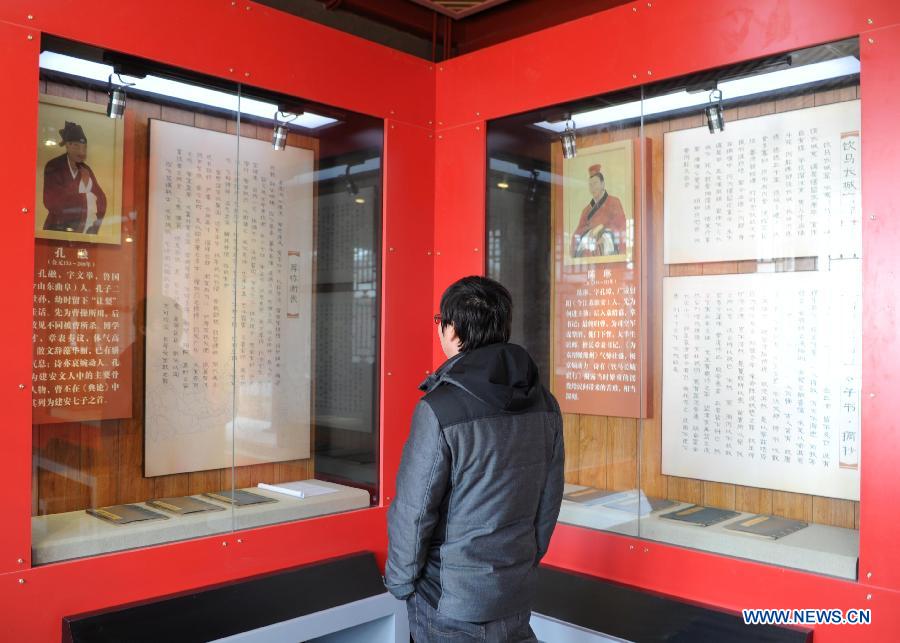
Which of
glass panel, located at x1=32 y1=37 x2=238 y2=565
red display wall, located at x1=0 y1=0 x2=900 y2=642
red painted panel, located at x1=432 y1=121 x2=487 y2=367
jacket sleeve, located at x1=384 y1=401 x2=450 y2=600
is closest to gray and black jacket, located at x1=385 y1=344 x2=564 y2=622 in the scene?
jacket sleeve, located at x1=384 y1=401 x2=450 y2=600

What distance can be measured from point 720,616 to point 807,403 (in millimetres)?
725

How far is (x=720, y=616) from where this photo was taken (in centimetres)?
242

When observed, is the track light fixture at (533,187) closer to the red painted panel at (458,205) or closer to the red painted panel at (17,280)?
the red painted panel at (458,205)

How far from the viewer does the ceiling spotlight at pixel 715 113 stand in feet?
8.66

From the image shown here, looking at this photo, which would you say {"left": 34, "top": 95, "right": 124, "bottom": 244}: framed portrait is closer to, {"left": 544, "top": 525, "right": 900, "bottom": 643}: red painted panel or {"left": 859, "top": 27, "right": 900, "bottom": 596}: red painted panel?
{"left": 544, "top": 525, "right": 900, "bottom": 643}: red painted panel

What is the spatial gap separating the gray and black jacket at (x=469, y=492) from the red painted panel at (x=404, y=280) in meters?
1.35

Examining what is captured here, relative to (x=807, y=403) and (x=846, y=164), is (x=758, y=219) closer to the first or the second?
(x=846, y=164)

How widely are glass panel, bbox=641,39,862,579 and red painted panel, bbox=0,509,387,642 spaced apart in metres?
1.17

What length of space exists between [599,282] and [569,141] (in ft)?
1.91

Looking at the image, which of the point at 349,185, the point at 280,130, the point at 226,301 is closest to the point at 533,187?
the point at 349,185

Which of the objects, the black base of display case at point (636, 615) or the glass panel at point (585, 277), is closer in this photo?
the black base of display case at point (636, 615)

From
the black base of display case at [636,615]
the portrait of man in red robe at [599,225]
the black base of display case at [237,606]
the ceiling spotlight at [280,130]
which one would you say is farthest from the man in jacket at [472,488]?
the ceiling spotlight at [280,130]

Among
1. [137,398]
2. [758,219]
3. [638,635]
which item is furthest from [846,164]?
[137,398]

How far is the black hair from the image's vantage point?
1.93 meters
